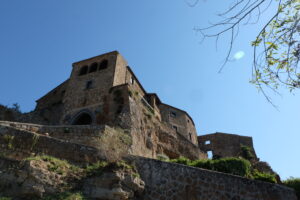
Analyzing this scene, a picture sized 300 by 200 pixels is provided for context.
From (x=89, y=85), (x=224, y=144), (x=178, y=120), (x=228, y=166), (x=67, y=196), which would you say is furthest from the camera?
(x=224, y=144)

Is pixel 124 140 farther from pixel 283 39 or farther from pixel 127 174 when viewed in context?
pixel 283 39

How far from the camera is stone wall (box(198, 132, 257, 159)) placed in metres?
→ 30.2

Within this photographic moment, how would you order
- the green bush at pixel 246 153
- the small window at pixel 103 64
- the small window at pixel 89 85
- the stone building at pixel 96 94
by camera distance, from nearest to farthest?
1. the stone building at pixel 96 94
2. the small window at pixel 89 85
3. the small window at pixel 103 64
4. the green bush at pixel 246 153

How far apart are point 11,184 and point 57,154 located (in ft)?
5.54

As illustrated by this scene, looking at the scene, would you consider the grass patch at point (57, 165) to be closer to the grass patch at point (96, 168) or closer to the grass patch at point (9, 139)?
the grass patch at point (96, 168)

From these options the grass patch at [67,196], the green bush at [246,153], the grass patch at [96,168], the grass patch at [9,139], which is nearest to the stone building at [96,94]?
the grass patch at [96,168]

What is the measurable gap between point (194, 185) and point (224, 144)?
2429 cm

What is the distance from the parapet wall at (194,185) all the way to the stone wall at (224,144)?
22074mm

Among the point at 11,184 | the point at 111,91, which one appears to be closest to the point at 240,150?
the point at 111,91

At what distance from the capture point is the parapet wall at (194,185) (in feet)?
25.6

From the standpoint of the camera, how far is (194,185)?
8.10 metres

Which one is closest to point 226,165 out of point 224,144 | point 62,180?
point 62,180

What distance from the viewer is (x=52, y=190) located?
6.55m

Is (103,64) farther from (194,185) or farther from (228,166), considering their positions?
(194,185)
